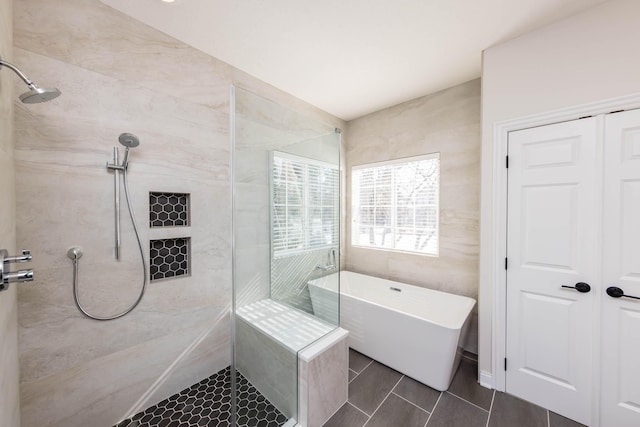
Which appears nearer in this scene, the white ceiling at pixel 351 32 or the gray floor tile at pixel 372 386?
the white ceiling at pixel 351 32

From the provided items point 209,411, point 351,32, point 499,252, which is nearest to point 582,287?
point 499,252

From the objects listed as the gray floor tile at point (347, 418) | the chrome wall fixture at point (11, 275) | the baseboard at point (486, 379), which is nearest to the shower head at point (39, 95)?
the chrome wall fixture at point (11, 275)

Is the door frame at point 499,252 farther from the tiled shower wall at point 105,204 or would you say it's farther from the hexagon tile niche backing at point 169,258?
the hexagon tile niche backing at point 169,258

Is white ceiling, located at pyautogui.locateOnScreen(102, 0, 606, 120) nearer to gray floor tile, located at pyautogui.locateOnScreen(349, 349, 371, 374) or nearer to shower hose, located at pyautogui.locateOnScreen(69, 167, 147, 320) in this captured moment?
shower hose, located at pyautogui.locateOnScreen(69, 167, 147, 320)

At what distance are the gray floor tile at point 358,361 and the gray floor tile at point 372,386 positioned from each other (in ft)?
0.16

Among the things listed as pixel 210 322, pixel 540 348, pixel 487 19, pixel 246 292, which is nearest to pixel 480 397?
pixel 540 348

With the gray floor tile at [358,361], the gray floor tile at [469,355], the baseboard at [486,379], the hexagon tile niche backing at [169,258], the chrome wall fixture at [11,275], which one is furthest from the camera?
the gray floor tile at [469,355]

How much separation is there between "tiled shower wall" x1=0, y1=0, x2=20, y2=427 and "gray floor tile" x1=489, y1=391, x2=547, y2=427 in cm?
267

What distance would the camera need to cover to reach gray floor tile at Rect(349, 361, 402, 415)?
1.80m

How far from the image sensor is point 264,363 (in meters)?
1.62

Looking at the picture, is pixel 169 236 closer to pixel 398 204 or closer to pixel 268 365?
pixel 268 365

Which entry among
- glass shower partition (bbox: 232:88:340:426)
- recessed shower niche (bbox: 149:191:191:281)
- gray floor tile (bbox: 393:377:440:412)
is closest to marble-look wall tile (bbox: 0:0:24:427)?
recessed shower niche (bbox: 149:191:191:281)

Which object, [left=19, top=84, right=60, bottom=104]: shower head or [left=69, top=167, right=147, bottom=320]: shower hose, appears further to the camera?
[left=69, top=167, right=147, bottom=320]: shower hose

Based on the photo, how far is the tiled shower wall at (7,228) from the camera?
1.03 m
